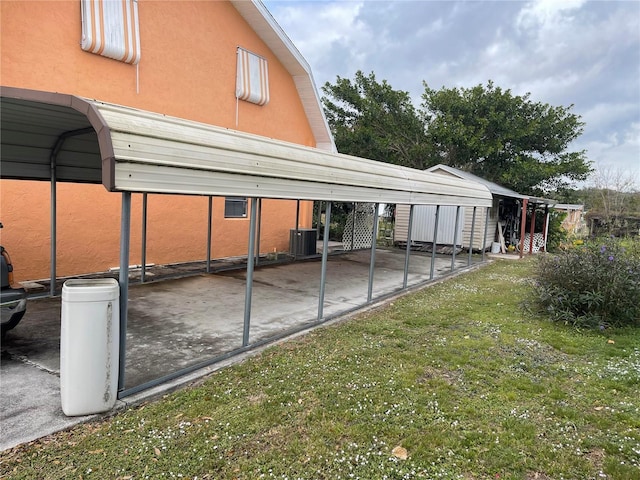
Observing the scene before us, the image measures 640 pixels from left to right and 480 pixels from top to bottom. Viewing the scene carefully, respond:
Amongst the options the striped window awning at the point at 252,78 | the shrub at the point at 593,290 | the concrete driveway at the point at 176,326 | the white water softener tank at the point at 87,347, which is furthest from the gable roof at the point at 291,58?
the white water softener tank at the point at 87,347

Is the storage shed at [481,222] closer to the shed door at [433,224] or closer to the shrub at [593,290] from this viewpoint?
the shed door at [433,224]

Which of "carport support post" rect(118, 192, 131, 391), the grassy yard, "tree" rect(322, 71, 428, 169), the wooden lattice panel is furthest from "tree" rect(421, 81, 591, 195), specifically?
"carport support post" rect(118, 192, 131, 391)

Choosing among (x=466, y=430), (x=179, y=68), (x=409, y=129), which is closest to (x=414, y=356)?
(x=466, y=430)

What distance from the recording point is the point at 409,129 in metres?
22.4

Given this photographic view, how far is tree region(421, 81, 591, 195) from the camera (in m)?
20.1

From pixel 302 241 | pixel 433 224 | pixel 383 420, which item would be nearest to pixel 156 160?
pixel 383 420

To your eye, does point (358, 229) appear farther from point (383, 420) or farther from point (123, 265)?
point (123, 265)

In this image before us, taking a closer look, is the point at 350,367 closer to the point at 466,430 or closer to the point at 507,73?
the point at 466,430

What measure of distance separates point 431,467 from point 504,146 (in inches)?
846

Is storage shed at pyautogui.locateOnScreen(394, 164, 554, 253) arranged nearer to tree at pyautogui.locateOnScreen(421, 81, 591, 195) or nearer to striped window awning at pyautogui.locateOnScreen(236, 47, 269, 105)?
tree at pyautogui.locateOnScreen(421, 81, 591, 195)

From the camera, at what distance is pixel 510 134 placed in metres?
20.2

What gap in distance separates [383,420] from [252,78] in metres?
11.0

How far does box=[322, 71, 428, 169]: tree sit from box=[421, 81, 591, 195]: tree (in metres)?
1.21

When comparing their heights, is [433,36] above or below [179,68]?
above
